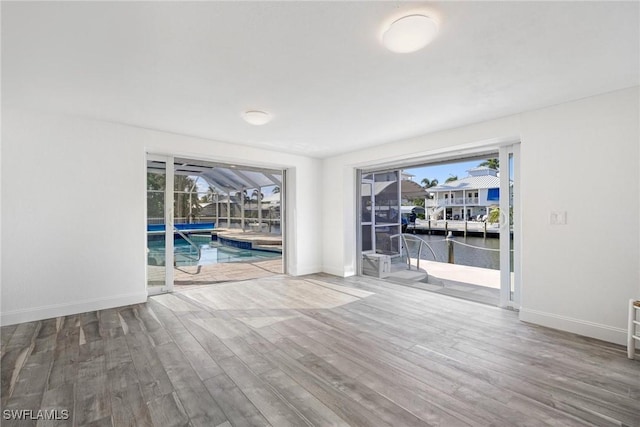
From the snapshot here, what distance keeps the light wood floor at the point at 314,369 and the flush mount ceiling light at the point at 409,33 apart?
7.41ft

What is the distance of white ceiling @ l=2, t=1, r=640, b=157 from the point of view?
1.65 meters

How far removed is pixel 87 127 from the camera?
349cm

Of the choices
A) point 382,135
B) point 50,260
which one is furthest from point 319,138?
point 50,260

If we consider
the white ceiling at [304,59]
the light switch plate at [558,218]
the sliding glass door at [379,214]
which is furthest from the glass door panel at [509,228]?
the sliding glass door at [379,214]

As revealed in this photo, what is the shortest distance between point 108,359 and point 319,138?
11.6ft

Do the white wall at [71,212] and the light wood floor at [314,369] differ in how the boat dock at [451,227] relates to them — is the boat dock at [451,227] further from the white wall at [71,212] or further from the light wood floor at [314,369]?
the white wall at [71,212]

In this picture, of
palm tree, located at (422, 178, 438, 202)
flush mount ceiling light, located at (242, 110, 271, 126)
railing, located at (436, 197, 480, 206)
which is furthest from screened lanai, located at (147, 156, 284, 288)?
railing, located at (436, 197, 480, 206)

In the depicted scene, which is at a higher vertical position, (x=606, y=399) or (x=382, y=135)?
(x=382, y=135)

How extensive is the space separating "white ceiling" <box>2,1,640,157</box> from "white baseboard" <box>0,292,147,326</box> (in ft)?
7.29

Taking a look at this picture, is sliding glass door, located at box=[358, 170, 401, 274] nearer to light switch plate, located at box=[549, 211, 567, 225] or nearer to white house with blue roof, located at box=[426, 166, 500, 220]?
white house with blue roof, located at box=[426, 166, 500, 220]

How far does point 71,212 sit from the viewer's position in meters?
3.41

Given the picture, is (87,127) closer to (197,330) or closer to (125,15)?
(125,15)

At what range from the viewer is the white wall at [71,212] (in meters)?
3.12

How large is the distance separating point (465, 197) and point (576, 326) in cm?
491
